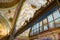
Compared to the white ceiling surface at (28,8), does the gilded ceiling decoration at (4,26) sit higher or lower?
lower

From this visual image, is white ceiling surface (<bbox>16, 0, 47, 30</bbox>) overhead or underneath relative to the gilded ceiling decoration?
overhead

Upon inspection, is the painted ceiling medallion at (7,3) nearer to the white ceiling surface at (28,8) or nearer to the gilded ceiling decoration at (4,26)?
the white ceiling surface at (28,8)

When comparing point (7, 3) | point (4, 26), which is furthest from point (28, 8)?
point (4, 26)

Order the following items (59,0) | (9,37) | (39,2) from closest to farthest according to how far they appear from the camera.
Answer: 1. (59,0)
2. (9,37)
3. (39,2)

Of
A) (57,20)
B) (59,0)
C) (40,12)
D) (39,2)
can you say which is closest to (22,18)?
(39,2)

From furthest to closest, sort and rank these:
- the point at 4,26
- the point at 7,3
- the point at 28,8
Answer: the point at 4,26 → the point at 28,8 → the point at 7,3

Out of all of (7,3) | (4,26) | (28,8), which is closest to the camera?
(7,3)

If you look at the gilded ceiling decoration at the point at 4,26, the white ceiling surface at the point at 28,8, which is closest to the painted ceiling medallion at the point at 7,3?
the white ceiling surface at the point at 28,8

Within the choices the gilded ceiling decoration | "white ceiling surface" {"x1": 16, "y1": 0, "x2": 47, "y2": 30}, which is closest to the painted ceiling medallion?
"white ceiling surface" {"x1": 16, "y1": 0, "x2": 47, "y2": 30}

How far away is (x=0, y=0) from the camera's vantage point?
7.15 metres

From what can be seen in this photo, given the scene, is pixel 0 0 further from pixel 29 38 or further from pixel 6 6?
pixel 29 38

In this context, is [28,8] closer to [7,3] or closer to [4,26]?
[7,3]

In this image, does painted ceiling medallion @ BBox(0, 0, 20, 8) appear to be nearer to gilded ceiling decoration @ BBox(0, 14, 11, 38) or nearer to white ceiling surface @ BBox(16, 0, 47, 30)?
white ceiling surface @ BBox(16, 0, 47, 30)

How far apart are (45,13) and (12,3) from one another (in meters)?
4.98
